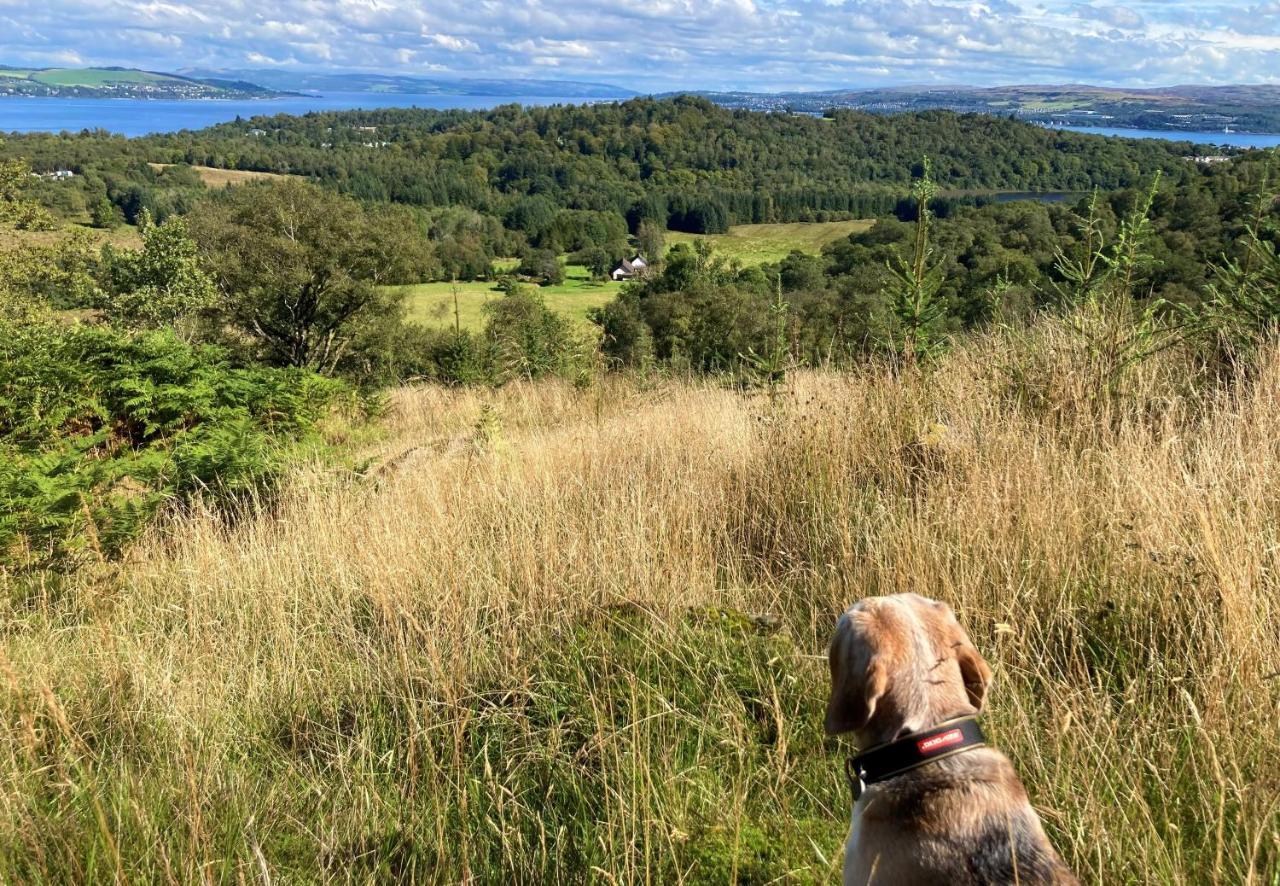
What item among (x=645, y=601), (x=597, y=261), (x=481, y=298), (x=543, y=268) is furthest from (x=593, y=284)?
(x=645, y=601)

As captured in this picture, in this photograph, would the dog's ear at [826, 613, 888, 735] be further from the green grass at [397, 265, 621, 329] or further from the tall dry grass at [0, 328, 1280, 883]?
the green grass at [397, 265, 621, 329]

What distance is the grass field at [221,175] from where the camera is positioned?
92.2m

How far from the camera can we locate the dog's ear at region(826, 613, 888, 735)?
1.42m

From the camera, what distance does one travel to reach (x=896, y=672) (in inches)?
57.5

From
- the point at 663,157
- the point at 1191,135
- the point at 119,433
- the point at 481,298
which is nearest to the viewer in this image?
the point at 119,433

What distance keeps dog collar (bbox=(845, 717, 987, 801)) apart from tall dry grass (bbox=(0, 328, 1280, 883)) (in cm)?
39

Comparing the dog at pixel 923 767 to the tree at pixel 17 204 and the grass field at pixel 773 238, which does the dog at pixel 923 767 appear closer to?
the tree at pixel 17 204

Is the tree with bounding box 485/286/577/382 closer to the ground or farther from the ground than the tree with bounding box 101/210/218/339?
closer to the ground

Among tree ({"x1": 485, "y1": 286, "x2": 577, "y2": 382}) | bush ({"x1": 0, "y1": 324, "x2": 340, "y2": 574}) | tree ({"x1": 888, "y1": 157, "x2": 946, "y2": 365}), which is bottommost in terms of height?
tree ({"x1": 485, "y1": 286, "x2": 577, "y2": 382})

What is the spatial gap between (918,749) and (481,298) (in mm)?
64249

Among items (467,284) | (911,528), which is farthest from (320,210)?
(467,284)

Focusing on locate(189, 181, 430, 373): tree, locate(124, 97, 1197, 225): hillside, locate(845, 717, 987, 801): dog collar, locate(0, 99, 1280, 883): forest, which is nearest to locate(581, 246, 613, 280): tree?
locate(124, 97, 1197, 225): hillside

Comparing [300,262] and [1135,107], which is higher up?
[1135,107]

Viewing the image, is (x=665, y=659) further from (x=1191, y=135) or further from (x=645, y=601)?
(x=1191, y=135)
